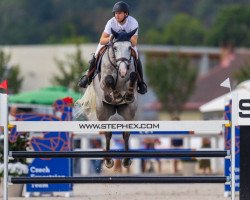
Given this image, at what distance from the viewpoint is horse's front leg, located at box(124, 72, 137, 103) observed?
38.9 ft

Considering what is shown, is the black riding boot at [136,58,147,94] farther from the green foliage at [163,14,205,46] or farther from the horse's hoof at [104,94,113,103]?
the green foliage at [163,14,205,46]

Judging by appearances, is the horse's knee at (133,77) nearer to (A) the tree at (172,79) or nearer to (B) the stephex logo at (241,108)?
(B) the stephex logo at (241,108)

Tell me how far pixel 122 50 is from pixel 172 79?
40689 mm

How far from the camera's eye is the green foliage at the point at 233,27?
97.4 m

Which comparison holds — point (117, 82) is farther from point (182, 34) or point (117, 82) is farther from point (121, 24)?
point (182, 34)

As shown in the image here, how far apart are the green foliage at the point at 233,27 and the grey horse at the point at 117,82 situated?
8420 centimetres

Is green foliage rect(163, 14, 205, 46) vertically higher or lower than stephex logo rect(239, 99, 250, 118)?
higher

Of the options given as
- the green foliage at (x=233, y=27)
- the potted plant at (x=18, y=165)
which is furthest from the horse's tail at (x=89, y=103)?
the green foliage at (x=233, y=27)

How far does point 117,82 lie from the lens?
11898mm

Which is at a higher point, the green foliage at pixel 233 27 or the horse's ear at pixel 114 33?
the green foliage at pixel 233 27

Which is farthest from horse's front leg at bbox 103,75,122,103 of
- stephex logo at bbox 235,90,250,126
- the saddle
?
stephex logo at bbox 235,90,250,126

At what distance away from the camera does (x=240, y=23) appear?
99562mm

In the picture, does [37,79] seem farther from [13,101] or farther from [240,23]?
[13,101]

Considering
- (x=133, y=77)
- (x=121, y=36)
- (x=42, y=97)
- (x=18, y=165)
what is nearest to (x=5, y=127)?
(x=133, y=77)
